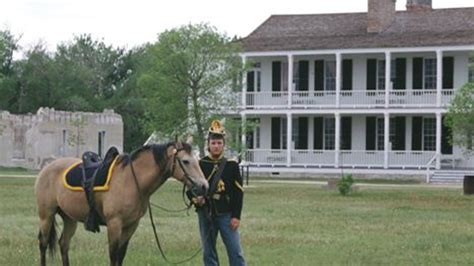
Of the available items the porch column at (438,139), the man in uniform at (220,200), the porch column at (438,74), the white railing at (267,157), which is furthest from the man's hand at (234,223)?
the white railing at (267,157)

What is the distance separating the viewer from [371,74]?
177ft

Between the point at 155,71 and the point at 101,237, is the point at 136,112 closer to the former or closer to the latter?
the point at 155,71

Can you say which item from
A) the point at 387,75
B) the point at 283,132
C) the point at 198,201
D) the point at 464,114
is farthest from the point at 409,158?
the point at 198,201

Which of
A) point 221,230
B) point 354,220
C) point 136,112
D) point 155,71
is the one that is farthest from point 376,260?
point 136,112

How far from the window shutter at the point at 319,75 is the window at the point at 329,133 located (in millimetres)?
1626

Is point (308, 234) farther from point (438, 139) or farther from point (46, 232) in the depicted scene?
point (438, 139)

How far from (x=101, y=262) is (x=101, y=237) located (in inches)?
150

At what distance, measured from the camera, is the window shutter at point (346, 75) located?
54.4m

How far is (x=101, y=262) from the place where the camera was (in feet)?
48.3

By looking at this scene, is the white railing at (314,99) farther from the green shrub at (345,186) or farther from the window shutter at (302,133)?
the green shrub at (345,186)

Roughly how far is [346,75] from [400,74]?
2826 mm

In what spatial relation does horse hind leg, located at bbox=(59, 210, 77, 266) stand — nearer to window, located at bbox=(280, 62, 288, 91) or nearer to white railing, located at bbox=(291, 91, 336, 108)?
white railing, located at bbox=(291, 91, 336, 108)

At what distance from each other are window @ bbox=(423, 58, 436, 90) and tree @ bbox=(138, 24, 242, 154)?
14.2 metres

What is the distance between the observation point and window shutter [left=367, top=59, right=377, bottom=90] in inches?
2124
